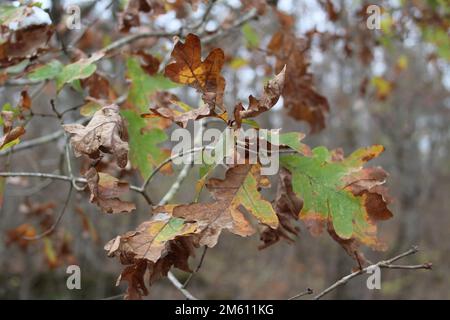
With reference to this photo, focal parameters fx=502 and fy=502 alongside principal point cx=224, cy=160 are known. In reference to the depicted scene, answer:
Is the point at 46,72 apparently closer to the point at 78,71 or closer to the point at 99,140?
the point at 78,71

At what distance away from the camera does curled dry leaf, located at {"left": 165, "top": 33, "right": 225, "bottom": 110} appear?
1.43 m

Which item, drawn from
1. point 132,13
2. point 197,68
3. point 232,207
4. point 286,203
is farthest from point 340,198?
point 132,13

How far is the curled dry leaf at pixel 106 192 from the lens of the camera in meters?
1.49

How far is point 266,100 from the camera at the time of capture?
1.37 m

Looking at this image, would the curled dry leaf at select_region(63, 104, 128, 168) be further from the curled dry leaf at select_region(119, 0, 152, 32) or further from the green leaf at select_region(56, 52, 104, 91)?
the curled dry leaf at select_region(119, 0, 152, 32)

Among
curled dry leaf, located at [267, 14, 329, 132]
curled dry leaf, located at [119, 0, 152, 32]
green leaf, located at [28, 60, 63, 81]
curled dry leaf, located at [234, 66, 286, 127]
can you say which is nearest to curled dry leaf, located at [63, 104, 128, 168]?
curled dry leaf, located at [234, 66, 286, 127]

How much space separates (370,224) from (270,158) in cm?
41

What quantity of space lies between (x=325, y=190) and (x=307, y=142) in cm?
787

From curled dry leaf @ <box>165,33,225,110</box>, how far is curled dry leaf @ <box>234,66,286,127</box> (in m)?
0.08

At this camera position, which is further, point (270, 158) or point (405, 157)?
point (405, 157)

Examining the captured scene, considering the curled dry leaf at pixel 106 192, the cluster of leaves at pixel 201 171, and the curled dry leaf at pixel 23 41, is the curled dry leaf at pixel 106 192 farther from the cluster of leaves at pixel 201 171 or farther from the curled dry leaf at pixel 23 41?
the curled dry leaf at pixel 23 41

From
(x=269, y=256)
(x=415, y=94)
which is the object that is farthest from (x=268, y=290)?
(x=415, y=94)

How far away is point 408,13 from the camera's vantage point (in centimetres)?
380
